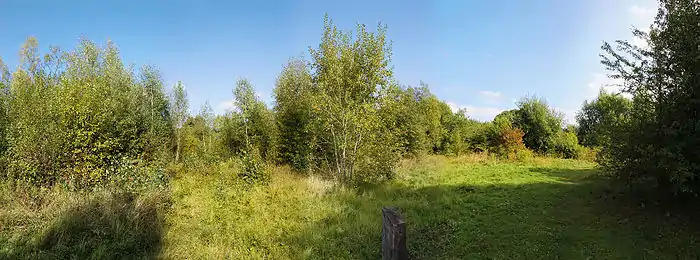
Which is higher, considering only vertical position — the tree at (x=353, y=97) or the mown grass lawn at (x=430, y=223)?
the tree at (x=353, y=97)

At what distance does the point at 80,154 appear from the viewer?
10.3 meters

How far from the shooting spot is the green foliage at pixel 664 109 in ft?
18.1

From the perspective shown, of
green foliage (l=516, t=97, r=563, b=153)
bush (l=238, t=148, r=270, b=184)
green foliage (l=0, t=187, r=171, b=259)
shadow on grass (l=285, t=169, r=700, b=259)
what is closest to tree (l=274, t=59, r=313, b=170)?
bush (l=238, t=148, r=270, b=184)

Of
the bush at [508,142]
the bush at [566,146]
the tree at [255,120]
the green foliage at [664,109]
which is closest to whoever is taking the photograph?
the green foliage at [664,109]

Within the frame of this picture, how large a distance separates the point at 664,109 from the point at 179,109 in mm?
28346

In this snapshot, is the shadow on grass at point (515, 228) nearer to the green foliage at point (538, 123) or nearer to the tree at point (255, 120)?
the tree at point (255, 120)

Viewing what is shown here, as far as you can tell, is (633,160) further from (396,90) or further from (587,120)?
(587,120)

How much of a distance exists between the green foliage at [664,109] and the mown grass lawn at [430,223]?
0.95 meters

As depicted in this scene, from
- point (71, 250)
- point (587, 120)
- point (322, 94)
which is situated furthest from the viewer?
point (587, 120)

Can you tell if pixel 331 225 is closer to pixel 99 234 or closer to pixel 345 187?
pixel 345 187

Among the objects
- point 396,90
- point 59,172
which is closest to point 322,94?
point 396,90

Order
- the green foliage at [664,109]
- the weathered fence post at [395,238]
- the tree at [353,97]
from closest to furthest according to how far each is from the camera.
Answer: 1. the weathered fence post at [395,238]
2. the green foliage at [664,109]
3. the tree at [353,97]

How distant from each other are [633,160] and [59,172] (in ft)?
49.8

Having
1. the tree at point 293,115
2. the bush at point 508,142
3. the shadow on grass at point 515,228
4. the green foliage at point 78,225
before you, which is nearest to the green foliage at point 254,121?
the tree at point 293,115
